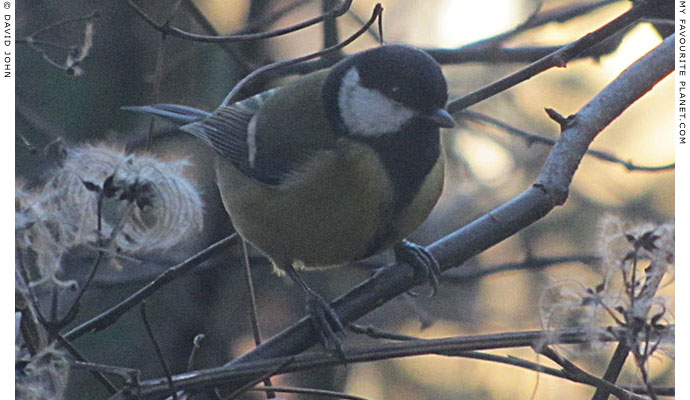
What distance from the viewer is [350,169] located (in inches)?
38.7

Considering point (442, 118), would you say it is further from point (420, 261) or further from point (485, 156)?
point (485, 156)

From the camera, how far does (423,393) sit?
142cm

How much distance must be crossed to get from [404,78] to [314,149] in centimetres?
17

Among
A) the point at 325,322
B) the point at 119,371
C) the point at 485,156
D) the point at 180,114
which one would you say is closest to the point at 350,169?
the point at 325,322

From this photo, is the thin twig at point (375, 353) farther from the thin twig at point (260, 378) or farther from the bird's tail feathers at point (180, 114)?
the bird's tail feathers at point (180, 114)

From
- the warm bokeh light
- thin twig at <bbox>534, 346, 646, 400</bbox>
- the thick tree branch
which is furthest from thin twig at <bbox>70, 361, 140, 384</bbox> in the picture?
the warm bokeh light

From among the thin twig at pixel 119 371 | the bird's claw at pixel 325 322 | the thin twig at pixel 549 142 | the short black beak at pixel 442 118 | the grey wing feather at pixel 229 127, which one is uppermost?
the short black beak at pixel 442 118

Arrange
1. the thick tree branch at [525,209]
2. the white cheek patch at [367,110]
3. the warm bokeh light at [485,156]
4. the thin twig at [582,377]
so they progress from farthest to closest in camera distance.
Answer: the warm bokeh light at [485,156] < the white cheek patch at [367,110] < the thick tree branch at [525,209] < the thin twig at [582,377]

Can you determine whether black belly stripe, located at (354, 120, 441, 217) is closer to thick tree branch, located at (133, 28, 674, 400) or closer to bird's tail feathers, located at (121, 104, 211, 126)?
thick tree branch, located at (133, 28, 674, 400)

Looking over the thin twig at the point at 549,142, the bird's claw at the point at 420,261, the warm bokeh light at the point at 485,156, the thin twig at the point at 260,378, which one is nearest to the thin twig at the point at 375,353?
the thin twig at the point at 260,378

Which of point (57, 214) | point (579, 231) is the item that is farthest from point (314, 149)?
point (579, 231)

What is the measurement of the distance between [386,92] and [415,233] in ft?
1.86

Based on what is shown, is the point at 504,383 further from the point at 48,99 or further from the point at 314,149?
the point at 48,99

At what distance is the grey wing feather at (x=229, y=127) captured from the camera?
1165 millimetres
